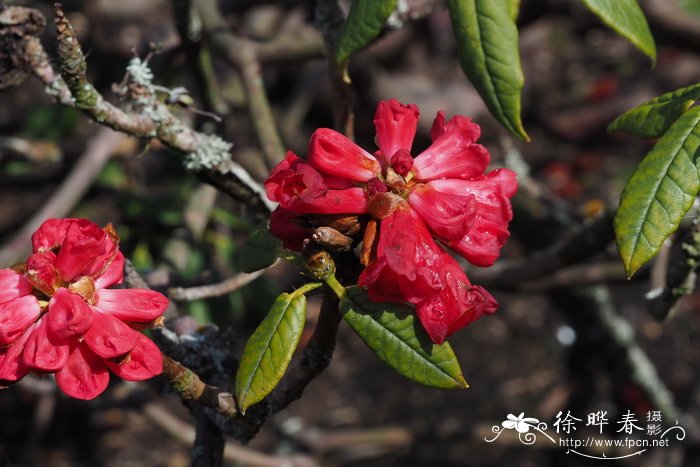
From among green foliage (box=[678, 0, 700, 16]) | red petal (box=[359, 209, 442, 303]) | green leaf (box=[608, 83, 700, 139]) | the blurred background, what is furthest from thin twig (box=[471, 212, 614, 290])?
green foliage (box=[678, 0, 700, 16])

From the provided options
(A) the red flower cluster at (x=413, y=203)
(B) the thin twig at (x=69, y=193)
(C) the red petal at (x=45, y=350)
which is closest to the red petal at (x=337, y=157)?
(A) the red flower cluster at (x=413, y=203)

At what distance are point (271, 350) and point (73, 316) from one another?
0.22 meters

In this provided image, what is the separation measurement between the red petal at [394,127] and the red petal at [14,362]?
459mm

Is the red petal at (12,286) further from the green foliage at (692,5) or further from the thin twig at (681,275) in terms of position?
the green foliage at (692,5)

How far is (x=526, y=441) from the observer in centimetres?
271

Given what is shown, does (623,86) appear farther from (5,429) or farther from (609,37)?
(5,429)

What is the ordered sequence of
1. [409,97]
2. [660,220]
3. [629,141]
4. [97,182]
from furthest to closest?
1. [629,141]
2. [409,97]
3. [97,182]
4. [660,220]

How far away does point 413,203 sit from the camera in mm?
969

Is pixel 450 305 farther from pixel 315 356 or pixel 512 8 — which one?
pixel 512 8

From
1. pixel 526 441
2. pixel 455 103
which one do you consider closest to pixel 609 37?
pixel 455 103

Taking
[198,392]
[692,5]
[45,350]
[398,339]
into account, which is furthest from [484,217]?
[692,5]

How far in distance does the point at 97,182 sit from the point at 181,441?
849 millimetres

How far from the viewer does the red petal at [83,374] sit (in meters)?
0.93

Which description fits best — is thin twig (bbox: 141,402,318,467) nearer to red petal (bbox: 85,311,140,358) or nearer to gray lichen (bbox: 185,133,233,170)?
gray lichen (bbox: 185,133,233,170)
